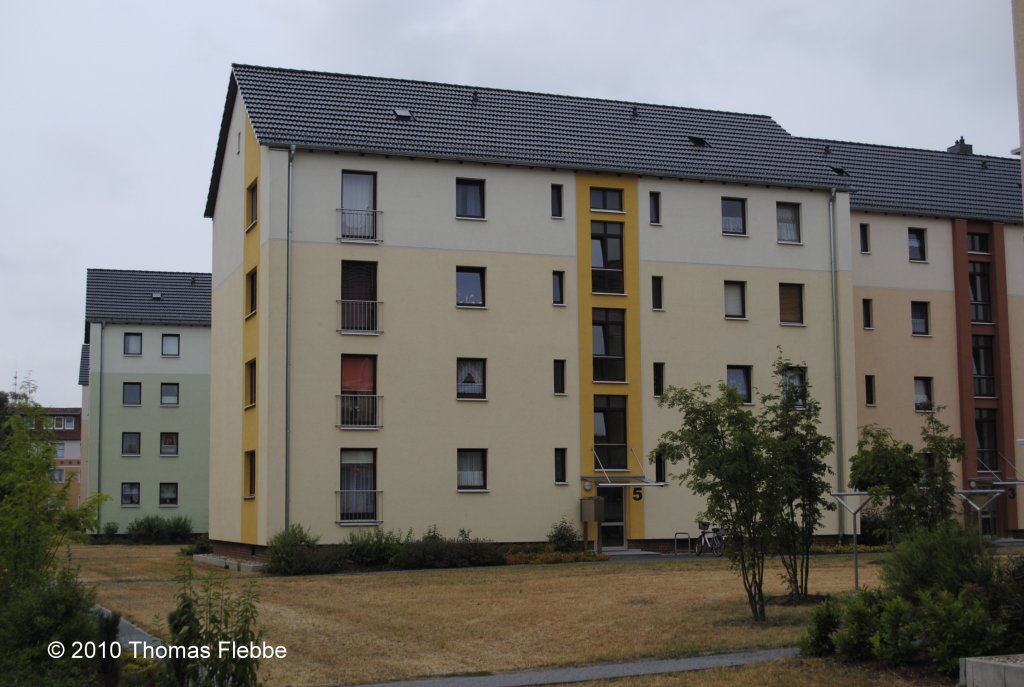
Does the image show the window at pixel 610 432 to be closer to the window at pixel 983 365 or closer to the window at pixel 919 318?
the window at pixel 919 318

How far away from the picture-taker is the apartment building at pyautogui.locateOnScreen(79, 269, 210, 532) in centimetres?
5778

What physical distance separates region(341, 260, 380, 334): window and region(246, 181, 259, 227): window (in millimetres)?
3508

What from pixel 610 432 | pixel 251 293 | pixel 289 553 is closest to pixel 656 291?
pixel 610 432

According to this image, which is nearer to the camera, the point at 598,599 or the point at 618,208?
the point at 598,599

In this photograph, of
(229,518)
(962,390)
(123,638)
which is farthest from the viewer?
(962,390)

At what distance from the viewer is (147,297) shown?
59.9 m

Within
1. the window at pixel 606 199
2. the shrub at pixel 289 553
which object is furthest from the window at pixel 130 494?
the window at pixel 606 199

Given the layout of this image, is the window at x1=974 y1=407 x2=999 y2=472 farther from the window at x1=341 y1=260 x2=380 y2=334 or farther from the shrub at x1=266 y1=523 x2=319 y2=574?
the shrub at x1=266 y1=523 x2=319 y2=574

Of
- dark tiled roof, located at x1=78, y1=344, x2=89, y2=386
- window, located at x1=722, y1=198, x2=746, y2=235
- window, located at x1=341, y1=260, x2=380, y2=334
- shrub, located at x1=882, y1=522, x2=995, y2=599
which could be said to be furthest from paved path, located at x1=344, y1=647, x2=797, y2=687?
dark tiled roof, located at x1=78, y1=344, x2=89, y2=386

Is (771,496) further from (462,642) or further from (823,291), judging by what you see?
(823,291)

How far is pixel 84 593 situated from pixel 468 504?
19.1 meters

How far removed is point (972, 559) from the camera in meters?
11.8

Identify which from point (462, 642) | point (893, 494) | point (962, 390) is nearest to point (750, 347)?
point (962, 390)

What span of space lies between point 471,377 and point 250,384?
20.1ft
